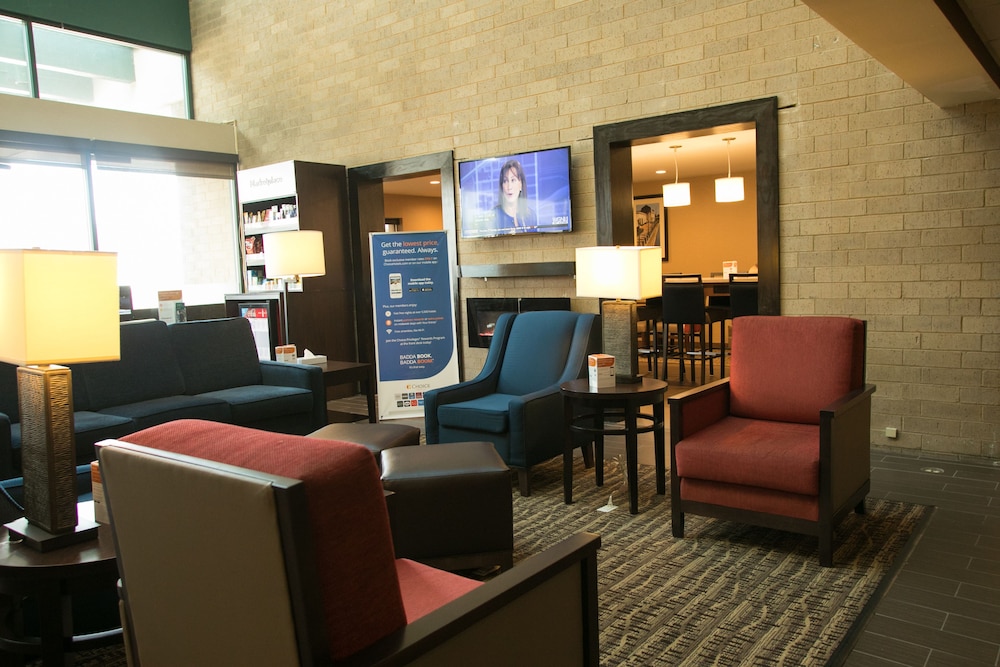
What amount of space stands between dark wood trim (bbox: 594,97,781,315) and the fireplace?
880mm

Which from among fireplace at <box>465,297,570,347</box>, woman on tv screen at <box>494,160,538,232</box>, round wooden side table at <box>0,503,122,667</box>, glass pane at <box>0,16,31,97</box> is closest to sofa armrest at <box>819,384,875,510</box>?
round wooden side table at <box>0,503,122,667</box>

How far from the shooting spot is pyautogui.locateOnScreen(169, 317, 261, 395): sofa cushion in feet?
16.4

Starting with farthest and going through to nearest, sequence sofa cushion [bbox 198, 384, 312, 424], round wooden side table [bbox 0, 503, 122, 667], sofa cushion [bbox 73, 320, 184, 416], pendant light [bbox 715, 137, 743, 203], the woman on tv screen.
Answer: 1. pendant light [bbox 715, 137, 743, 203]
2. the woman on tv screen
3. sofa cushion [bbox 198, 384, 312, 424]
4. sofa cushion [bbox 73, 320, 184, 416]
5. round wooden side table [bbox 0, 503, 122, 667]

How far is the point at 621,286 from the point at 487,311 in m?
2.84

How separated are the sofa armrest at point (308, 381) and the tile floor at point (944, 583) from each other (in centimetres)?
345

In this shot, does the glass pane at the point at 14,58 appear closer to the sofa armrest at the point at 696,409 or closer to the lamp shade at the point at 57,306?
the lamp shade at the point at 57,306

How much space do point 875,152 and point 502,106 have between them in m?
2.94

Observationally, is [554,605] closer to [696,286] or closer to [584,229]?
[584,229]

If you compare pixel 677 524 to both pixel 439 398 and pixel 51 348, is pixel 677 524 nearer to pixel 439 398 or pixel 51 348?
pixel 439 398

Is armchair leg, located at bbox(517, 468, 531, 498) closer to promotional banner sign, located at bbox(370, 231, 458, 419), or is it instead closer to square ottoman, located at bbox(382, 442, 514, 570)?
square ottoman, located at bbox(382, 442, 514, 570)

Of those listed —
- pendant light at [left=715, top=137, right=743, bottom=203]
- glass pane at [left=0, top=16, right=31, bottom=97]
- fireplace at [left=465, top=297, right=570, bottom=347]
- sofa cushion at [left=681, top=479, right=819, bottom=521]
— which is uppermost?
glass pane at [left=0, top=16, right=31, bottom=97]

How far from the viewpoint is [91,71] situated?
8016 millimetres

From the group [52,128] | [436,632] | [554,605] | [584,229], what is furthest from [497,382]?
[52,128]

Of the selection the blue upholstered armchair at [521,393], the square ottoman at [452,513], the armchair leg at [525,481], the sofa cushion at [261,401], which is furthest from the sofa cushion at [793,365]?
the sofa cushion at [261,401]
